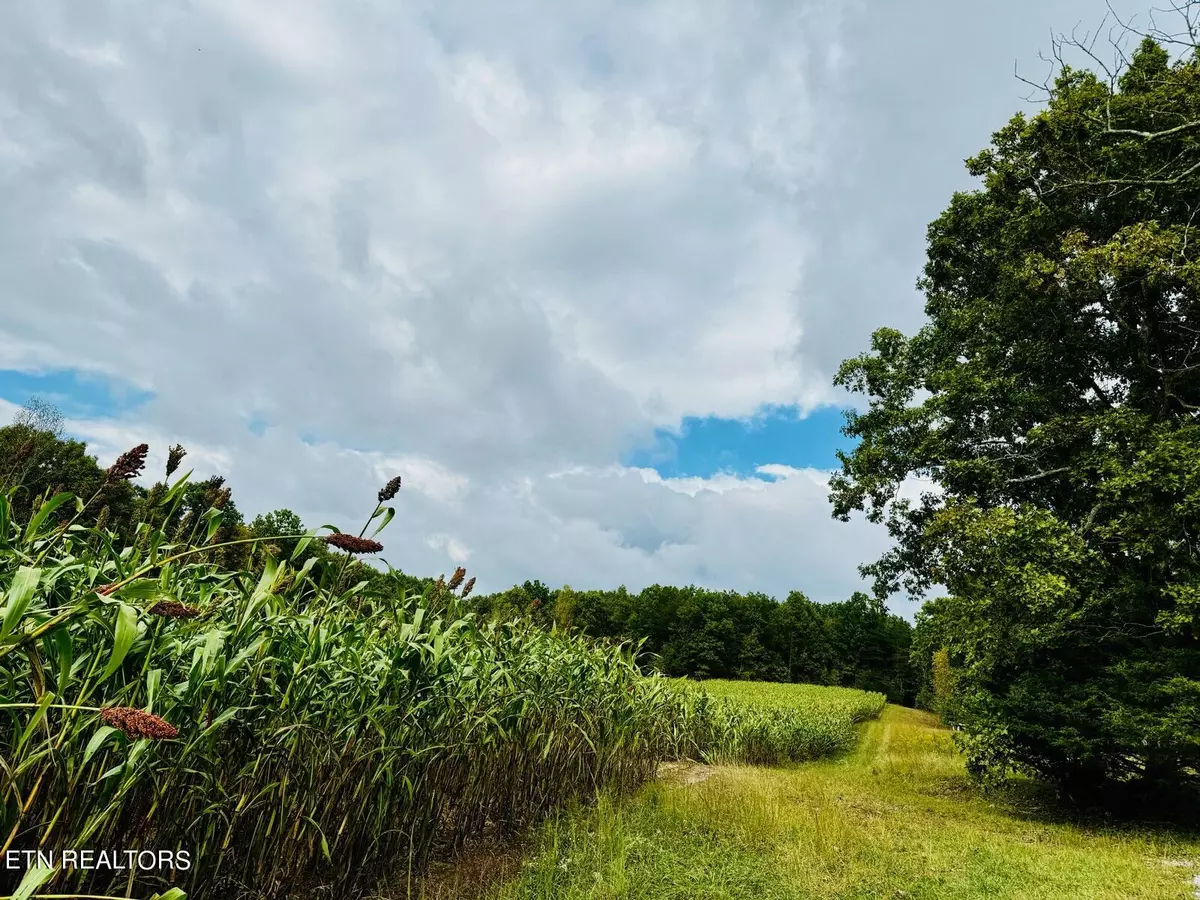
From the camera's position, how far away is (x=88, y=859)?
2.25 m

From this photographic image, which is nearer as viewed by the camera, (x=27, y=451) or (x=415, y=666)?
(x=27, y=451)

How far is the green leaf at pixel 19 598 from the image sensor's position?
1.22 m

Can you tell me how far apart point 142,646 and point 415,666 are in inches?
64.1

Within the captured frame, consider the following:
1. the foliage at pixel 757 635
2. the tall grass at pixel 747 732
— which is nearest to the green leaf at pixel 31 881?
the tall grass at pixel 747 732

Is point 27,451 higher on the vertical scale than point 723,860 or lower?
higher

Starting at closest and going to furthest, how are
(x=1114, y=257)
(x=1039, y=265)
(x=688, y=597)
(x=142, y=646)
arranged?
1. (x=142, y=646)
2. (x=1114, y=257)
3. (x=1039, y=265)
4. (x=688, y=597)

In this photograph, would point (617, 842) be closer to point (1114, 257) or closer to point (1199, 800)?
point (1114, 257)

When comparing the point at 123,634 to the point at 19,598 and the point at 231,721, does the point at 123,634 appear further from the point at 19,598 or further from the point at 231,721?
the point at 231,721

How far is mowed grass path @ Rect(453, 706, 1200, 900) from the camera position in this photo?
434cm

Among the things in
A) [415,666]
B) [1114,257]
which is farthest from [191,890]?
[1114,257]

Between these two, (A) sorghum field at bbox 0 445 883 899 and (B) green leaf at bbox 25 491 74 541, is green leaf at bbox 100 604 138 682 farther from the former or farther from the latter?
(B) green leaf at bbox 25 491 74 541

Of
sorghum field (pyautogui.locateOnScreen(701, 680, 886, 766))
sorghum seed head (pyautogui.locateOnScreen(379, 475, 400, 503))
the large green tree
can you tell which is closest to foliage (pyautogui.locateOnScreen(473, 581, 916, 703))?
sorghum field (pyautogui.locateOnScreen(701, 680, 886, 766))

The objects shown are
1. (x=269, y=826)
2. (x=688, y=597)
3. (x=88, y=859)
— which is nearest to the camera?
(x=88, y=859)

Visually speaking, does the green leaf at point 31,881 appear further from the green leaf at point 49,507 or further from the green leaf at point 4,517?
the green leaf at point 4,517
